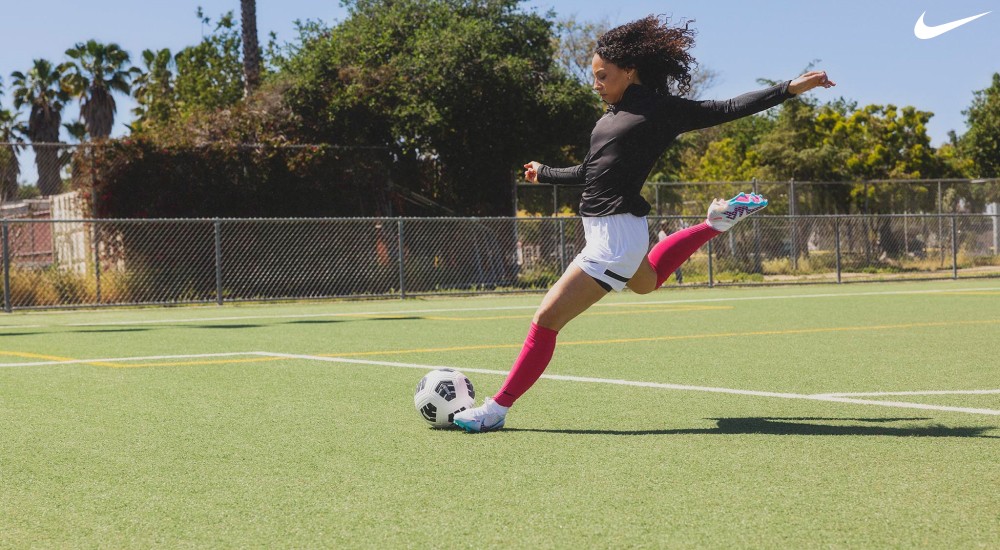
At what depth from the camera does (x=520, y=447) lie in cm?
498

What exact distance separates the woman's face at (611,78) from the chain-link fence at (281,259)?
46.1ft

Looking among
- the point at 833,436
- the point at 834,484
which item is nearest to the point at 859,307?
the point at 833,436

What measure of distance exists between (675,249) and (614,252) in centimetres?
80

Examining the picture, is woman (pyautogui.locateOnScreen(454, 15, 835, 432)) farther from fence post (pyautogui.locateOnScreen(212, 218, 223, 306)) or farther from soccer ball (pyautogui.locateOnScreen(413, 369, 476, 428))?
fence post (pyautogui.locateOnScreen(212, 218, 223, 306))

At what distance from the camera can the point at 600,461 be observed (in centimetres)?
460

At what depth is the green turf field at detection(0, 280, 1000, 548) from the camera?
3.52 m

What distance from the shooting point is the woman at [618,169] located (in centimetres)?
541

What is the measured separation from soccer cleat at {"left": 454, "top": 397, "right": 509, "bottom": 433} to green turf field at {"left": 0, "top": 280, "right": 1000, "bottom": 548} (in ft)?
0.22

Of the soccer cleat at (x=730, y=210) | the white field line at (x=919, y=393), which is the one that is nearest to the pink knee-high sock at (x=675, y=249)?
the soccer cleat at (x=730, y=210)

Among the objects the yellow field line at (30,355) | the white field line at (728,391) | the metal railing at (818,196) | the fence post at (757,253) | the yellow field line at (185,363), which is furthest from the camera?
the metal railing at (818,196)

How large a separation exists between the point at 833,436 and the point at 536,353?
1.49 metres

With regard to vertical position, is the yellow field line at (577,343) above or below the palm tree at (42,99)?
below

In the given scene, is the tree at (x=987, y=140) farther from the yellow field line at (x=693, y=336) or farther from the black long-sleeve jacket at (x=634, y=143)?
the black long-sleeve jacket at (x=634, y=143)

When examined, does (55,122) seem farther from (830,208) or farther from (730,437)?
(730,437)
